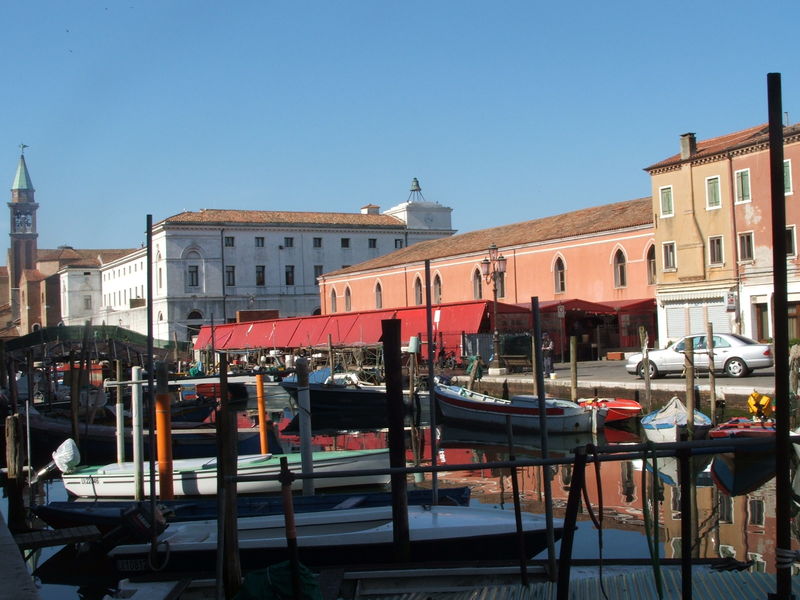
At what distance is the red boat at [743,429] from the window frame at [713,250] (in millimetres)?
18680

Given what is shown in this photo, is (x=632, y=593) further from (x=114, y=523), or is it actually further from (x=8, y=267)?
(x=8, y=267)

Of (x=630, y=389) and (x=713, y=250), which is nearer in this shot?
(x=630, y=389)

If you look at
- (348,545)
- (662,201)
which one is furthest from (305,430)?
(662,201)

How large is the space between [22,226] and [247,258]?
66760 millimetres

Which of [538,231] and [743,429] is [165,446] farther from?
[538,231]

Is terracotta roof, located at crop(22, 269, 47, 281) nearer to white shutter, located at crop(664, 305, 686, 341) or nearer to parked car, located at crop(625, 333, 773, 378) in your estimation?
white shutter, located at crop(664, 305, 686, 341)

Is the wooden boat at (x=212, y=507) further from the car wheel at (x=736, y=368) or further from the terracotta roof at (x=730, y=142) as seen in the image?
the terracotta roof at (x=730, y=142)

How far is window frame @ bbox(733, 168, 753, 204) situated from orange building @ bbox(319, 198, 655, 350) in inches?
252

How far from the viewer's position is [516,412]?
79.6ft

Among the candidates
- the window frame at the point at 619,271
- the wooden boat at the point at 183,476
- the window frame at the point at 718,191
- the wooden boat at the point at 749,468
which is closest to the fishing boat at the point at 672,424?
the wooden boat at the point at 183,476

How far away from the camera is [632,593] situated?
6.93m

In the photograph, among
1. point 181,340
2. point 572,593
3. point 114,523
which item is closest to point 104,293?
point 181,340

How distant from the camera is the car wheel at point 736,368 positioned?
25.1 m

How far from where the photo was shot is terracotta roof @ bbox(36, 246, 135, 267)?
3617 inches
